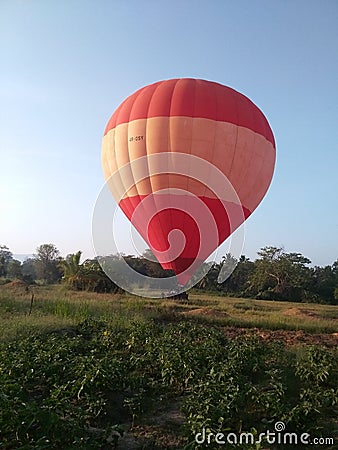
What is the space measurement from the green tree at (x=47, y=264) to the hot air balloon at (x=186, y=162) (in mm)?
38717

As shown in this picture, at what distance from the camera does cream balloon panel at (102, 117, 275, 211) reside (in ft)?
43.8

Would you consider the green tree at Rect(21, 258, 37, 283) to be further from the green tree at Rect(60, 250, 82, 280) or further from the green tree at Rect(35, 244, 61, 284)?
the green tree at Rect(60, 250, 82, 280)

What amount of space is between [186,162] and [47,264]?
49.0 meters

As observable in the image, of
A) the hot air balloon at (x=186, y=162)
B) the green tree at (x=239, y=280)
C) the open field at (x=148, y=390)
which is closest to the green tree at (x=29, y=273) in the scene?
the green tree at (x=239, y=280)

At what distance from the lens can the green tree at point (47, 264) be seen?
182 ft

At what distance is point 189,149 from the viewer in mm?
13359

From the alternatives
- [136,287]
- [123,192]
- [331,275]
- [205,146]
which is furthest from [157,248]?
[331,275]

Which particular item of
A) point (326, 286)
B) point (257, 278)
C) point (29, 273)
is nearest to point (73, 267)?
point (257, 278)

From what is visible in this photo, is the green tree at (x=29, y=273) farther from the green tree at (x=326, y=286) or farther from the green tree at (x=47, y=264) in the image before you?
the green tree at (x=326, y=286)

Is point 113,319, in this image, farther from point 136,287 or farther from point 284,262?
point 284,262

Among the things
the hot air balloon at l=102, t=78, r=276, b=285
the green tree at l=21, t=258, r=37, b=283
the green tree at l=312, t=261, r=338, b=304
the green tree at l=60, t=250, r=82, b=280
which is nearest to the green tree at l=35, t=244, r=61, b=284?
the green tree at l=21, t=258, r=37, b=283

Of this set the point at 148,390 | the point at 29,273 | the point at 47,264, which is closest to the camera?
the point at 148,390

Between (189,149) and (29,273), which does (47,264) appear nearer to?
(29,273)

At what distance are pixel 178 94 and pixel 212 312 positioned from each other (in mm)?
9281
